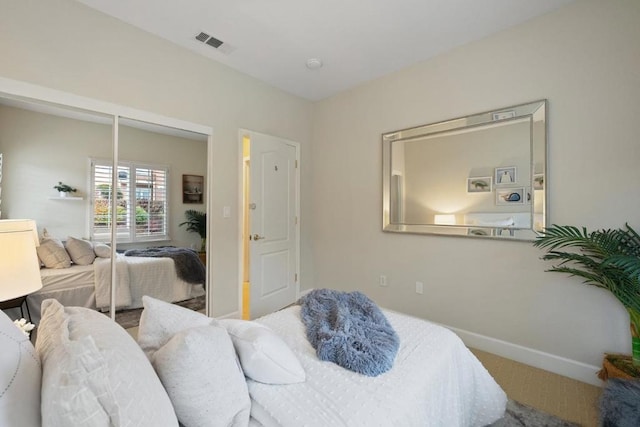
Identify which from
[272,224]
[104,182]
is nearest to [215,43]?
[104,182]

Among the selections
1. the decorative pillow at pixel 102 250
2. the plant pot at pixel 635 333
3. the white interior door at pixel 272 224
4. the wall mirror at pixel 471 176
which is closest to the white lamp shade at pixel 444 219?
the wall mirror at pixel 471 176

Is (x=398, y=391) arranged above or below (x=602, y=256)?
below

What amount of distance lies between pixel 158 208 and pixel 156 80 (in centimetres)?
116

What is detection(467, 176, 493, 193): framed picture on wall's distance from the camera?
2506mm

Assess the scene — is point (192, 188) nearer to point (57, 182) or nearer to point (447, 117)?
point (57, 182)

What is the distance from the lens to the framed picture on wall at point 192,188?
2.78m

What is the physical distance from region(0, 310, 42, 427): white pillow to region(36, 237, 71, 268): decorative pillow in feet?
5.24

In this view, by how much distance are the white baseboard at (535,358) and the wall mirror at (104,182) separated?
263cm

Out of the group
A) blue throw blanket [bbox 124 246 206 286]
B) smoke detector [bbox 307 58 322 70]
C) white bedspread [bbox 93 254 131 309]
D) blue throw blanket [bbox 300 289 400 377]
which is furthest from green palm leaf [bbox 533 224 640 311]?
white bedspread [bbox 93 254 131 309]

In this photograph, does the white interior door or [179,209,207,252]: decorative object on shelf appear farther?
the white interior door

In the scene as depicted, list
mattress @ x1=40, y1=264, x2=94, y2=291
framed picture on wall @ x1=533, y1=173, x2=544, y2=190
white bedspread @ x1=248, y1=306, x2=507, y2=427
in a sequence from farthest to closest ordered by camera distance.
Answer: framed picture on wall @ x1=533, y1=173, x2=544, y2=190 < mattress @ x1=40, y1=264, x2=94, y2=291 < white bedspread @ x1=248, y1=306, x2=507, y2=427

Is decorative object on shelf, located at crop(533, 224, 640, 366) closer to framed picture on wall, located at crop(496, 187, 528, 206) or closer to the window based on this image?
framed picture on wall, located at crop(496, 187, 528, 206)

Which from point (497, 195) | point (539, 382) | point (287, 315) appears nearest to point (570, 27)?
point (497, 195)

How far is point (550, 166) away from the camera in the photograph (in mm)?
2227
